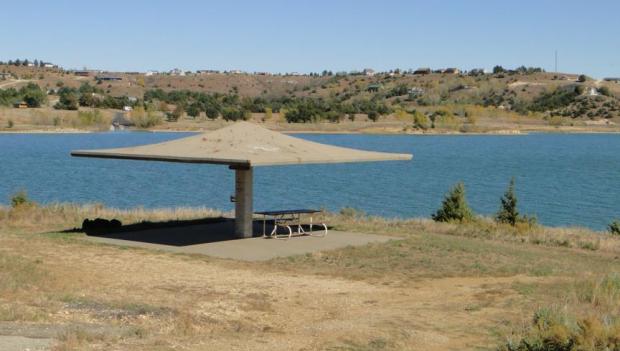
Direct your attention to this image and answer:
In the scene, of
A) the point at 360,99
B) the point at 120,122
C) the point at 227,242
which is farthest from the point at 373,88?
the point at 227,242

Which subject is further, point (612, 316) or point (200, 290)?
point (200, 290)

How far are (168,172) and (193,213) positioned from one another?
35937 mm

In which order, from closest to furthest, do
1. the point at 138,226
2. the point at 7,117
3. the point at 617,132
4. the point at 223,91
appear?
the point at 138,226
the point at 7,117
the point at 617,132
the point at 223,91

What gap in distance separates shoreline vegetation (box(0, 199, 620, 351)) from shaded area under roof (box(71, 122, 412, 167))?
6.63 ft

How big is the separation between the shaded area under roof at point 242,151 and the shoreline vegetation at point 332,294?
2020 mm

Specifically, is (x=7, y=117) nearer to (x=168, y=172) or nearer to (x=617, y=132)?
(x=168, y=172)

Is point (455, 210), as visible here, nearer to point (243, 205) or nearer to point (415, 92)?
point (243, 205)

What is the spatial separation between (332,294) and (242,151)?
6.57 meters

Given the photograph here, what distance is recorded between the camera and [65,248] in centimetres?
1717

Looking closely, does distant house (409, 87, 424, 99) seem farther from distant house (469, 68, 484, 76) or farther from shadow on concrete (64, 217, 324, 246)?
shadow on concrete (64, 217, 324, 246)

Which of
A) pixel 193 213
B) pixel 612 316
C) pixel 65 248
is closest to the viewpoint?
pixel 612 316

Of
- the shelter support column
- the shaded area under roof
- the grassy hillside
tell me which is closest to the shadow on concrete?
the shelter support column

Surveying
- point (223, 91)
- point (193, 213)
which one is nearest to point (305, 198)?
point (193, 213)

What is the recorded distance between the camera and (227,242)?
18.9 m
